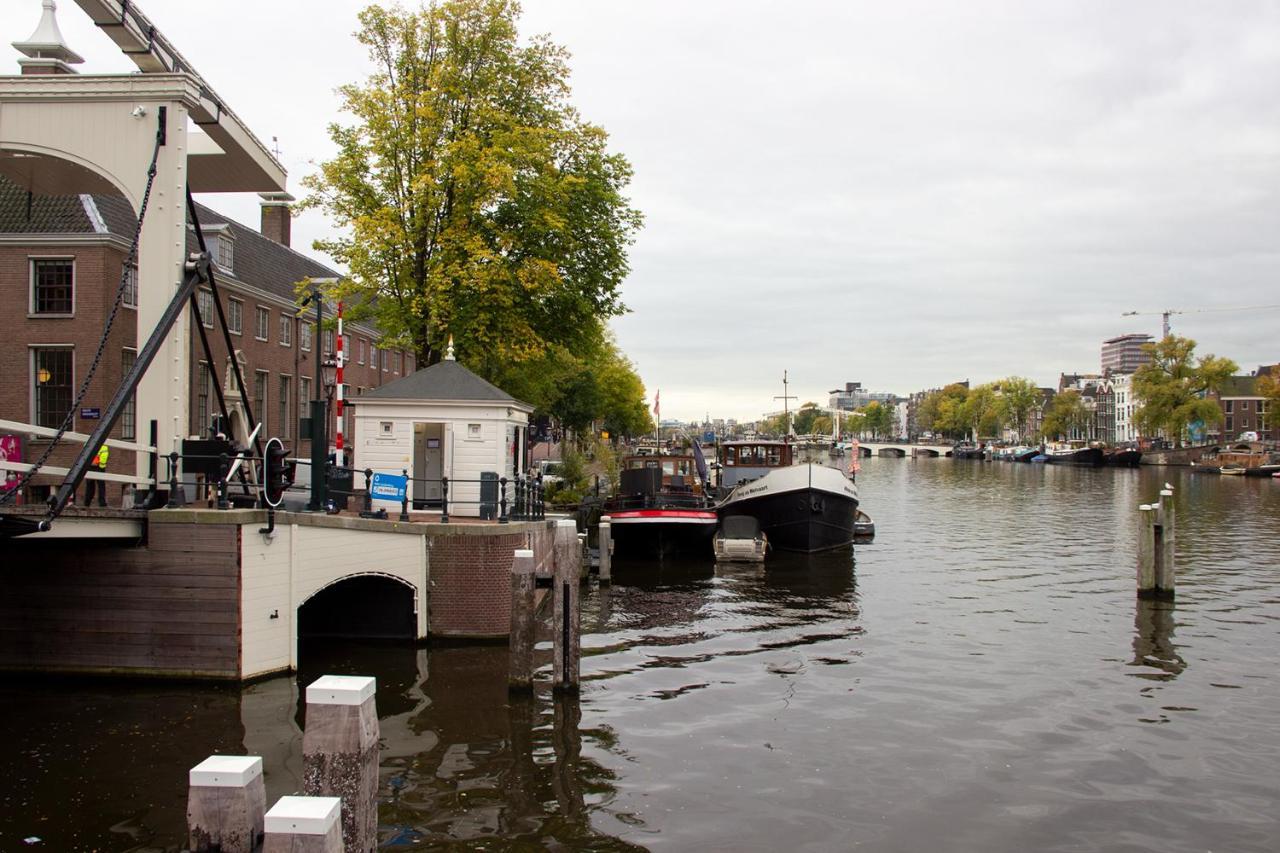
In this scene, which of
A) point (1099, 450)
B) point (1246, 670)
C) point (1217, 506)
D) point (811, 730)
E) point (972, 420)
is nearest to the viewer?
point (811, 730)

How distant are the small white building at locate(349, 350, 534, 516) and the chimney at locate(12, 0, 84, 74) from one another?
305 inches

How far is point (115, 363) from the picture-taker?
1065 inches

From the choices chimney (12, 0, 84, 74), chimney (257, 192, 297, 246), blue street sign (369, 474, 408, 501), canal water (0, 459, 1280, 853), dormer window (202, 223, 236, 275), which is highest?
chimney (257, 192, 297, 246)

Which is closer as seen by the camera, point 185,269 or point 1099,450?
point 185,269

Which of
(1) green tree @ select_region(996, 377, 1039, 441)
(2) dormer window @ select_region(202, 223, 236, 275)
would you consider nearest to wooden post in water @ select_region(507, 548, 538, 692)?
(2) dormer window @ select_region(202, 223, 236, 275)

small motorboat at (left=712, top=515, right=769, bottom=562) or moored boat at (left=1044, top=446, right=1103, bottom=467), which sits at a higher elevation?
moored boat at (left=1044, top=446, right=1103, bottom=467)

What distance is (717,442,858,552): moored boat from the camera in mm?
32281

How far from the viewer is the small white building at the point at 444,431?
1919 cm

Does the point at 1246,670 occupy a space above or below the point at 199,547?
below

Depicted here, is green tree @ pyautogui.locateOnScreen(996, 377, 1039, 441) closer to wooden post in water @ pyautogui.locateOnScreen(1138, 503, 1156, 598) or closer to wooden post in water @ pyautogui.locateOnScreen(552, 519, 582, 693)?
wooden post in water @ pyautogui.locateOnScreen(1138, 503, 1156, 598)

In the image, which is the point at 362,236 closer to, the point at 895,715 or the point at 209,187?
the point at 209,187

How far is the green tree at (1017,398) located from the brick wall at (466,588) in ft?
510

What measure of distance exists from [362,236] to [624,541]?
12757 millimetres

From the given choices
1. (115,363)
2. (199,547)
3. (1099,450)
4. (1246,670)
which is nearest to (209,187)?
(199,547)
